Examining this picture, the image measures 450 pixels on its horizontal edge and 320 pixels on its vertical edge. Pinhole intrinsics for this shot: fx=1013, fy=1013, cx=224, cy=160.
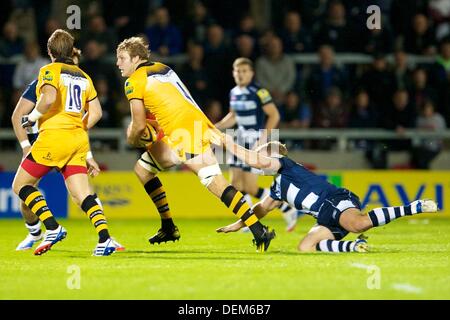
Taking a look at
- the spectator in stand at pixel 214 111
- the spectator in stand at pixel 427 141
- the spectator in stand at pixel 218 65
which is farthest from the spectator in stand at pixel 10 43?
the spectator in stand at pixel 427 141

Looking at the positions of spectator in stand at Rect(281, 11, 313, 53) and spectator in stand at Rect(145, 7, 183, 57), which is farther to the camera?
spectator in stand at Rect(281, 11, 313, 53)

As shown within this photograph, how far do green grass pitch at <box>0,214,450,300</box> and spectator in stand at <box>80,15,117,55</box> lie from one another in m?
5.16

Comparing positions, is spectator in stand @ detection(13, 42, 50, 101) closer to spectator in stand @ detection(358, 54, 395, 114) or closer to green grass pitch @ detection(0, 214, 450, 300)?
green grass pitch @ detection(0, 214, 450, 300)

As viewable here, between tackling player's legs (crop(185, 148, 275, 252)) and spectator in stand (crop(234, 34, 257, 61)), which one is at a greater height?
spectator in stand (crop(234, 34, 257, 61))

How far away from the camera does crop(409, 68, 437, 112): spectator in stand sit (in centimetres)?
1603

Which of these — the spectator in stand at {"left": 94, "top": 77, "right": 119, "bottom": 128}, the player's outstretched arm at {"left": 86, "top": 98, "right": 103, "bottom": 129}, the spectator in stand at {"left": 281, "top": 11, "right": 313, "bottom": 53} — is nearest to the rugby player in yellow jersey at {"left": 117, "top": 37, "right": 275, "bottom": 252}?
the player's outstretched arm at {"left": 86, "top": 98, "right": 103, "bottom": 129}

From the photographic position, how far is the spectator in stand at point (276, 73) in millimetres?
15844

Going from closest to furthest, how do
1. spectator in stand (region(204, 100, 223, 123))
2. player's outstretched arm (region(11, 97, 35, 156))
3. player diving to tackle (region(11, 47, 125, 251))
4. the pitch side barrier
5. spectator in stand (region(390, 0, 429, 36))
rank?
1. player diving to tackle (region(11, 47, 125, 251))
2. player's outstretched arm (region(11, 97, 35, 156))
3. the pitch side barrier
4. spectator in stand (region(204, 100, 223, 123))
5. spectator in stand (region(390, 0, 429, 36))

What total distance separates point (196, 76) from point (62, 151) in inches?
258

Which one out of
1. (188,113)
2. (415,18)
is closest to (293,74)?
(415,18)

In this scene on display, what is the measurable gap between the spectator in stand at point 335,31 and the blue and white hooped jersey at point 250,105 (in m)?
4.09

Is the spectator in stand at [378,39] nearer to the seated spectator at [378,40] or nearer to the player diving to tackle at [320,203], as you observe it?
the seated spectator at [378,40]

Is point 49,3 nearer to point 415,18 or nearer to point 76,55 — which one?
point 415,18

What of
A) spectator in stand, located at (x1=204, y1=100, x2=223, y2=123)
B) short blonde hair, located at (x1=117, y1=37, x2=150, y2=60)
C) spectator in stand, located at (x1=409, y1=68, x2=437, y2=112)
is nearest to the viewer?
short blonde hair, located at (x1=117, y1=37, x2=150, y2=60)
